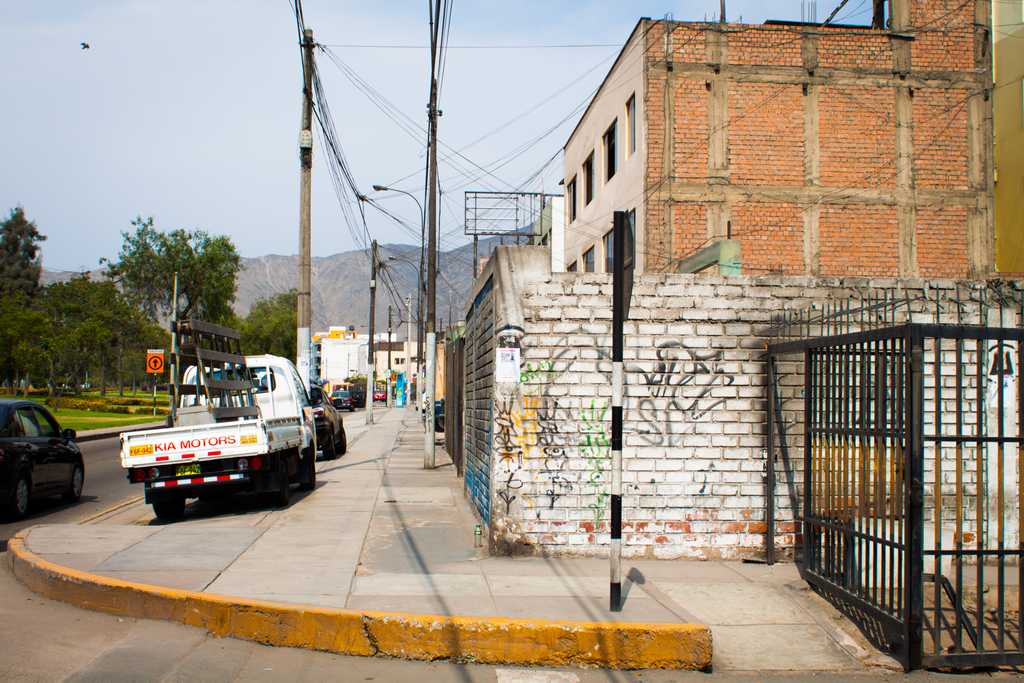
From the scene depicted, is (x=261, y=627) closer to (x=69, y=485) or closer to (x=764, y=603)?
(x=764, y=603)

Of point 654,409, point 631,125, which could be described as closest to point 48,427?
point 654,409

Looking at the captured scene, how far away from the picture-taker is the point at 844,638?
22.9ft

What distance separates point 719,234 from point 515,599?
1696 cm

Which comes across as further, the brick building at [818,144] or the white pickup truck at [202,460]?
the brick building at [818,144]

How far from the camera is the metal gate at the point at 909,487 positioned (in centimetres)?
640

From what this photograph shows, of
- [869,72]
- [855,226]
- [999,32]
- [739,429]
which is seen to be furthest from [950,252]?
[739,429]

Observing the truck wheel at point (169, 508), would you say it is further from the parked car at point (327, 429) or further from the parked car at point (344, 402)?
the parked car at point (344, 402)

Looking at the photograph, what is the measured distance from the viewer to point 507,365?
31.5 ft

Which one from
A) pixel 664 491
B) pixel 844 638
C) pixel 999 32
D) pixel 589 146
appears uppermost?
pixel 999 32

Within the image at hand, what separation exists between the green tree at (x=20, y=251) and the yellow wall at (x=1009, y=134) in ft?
338

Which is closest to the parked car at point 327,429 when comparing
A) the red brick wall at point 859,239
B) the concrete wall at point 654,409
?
the red brick wall at point 859,239

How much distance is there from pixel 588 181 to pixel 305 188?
11.8 m

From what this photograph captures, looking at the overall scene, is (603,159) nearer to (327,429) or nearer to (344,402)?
(327,429)

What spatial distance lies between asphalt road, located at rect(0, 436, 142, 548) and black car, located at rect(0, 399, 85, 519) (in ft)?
0.81
